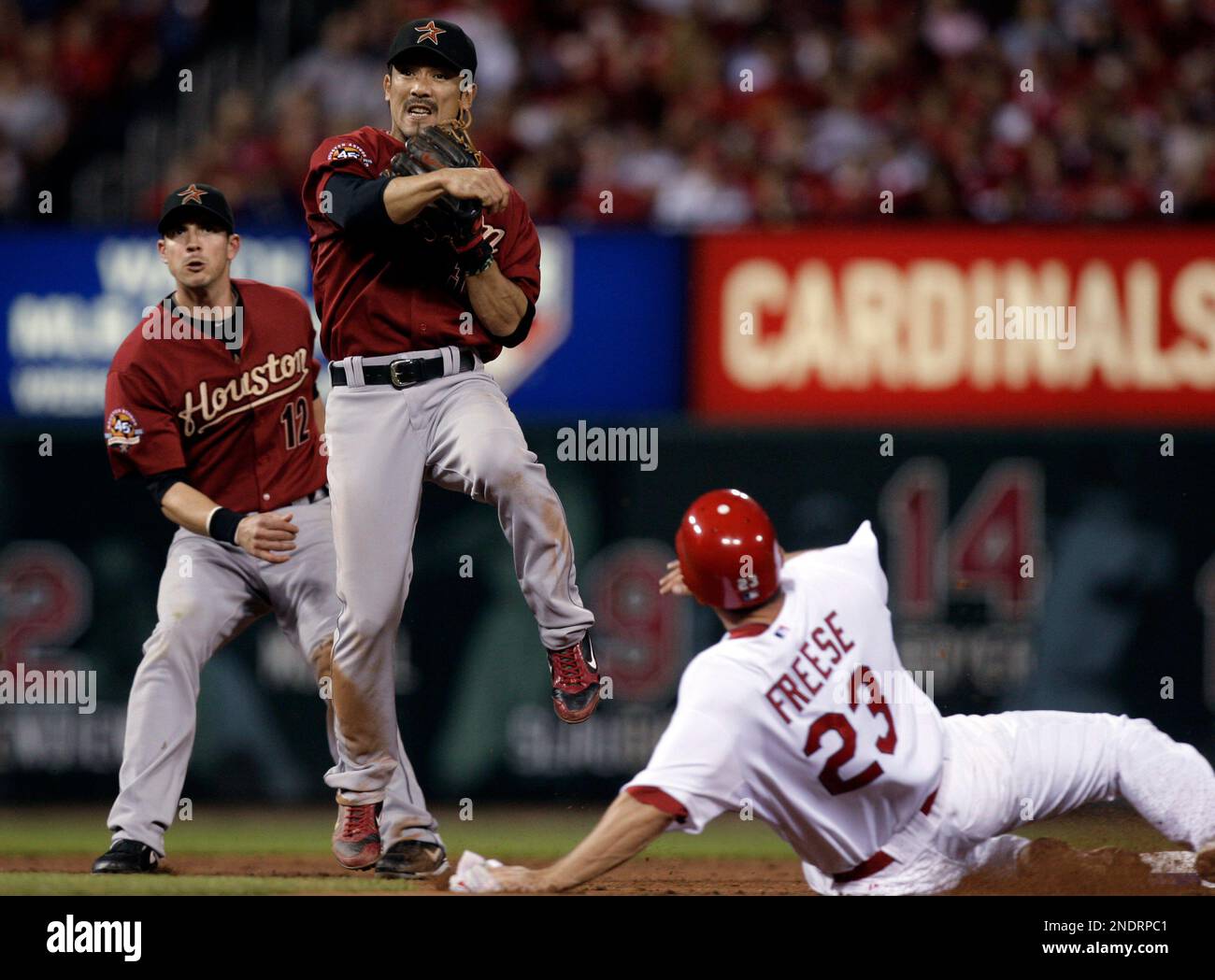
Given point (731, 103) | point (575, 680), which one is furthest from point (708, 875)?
point (731, 103)

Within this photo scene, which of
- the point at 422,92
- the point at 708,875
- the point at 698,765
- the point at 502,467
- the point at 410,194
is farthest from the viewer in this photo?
the point at 708,875

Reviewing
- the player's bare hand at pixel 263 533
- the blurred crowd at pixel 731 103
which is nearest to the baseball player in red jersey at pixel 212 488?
the player's bare hand at pixel 263 533

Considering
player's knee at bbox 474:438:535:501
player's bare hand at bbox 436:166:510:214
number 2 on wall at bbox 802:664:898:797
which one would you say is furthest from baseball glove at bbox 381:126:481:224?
number 2 on wall at bbox 802:664:898:797

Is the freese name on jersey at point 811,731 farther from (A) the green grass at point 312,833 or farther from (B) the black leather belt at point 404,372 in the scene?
(A) the green grass at point 312,833

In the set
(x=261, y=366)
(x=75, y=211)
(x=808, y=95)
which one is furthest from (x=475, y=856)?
(x=808, y=95)

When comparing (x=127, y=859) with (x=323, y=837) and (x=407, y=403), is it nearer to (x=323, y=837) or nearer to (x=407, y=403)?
(x=407, y=403)

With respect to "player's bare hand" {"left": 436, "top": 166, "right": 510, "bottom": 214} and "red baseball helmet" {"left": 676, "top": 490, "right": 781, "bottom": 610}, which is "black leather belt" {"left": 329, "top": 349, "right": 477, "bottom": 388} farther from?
"red baseball helmet" {"left": 676, "top": 490, "right": 781, "bottom": 610}

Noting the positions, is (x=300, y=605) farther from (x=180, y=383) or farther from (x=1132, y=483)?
(x=1132, y=483)
